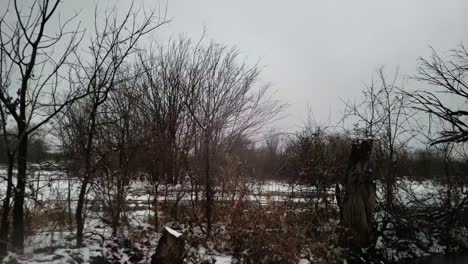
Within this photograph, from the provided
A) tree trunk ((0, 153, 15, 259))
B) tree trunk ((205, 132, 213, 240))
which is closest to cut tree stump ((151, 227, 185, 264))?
tree trunk ((0, 153, 15, 259))

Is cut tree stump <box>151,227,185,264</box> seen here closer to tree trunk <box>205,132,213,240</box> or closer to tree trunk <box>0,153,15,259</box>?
tree trunk <box>0,153,15,259</box>

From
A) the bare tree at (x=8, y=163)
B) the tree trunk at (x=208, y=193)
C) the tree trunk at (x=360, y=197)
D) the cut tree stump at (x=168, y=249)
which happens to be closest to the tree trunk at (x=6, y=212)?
the bare tree at (x=8, y=163)

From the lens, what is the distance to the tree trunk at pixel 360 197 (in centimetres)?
1078

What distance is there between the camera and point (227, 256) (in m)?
9.06

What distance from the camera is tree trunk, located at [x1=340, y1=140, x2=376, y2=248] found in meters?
10.8

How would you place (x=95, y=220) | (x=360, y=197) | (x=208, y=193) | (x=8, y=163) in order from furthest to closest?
(x=360, y=197)
(x=208, y=193)
(x=95, y=220)
(x=8, y=163)

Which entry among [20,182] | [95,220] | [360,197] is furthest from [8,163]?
[360,197]

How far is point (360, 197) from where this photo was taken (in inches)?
425

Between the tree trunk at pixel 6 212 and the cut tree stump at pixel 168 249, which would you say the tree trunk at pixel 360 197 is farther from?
the tree trunk at pixel 6 212

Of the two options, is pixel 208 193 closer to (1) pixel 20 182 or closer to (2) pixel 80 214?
(2) pixel 80 214

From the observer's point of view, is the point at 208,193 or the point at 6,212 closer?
the point at 6,212

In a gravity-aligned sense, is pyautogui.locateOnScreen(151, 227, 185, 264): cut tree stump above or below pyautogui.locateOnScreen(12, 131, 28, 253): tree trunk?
below

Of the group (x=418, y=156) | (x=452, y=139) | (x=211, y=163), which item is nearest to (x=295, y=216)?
(x=211, y=163)

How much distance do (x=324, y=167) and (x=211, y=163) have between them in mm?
3608
